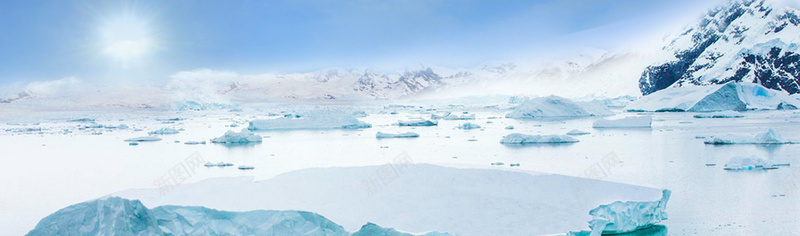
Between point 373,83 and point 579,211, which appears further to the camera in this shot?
point 373,83

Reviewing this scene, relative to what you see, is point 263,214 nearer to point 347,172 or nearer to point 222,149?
point 347,172

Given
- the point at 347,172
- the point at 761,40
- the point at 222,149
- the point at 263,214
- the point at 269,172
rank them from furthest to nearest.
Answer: the point at 761,40 → the point at 222,149 → the point at 269,172 → the point at 347,172 → the point at 263,214

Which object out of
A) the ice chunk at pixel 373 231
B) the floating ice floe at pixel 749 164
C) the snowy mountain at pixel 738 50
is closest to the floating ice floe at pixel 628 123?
the floating ice floe at pixel 749 164

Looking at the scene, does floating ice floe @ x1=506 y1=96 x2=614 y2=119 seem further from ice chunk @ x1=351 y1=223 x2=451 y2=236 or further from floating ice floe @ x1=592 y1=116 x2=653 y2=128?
ice chunk @ x1=351 y1=223 x2=451 y2=236

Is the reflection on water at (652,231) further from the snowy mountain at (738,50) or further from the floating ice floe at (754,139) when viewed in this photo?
the snowy mountain at (738,50)

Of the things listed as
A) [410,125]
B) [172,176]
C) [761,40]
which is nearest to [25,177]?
[172,176]

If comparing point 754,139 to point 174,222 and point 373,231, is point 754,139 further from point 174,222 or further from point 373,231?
point 174,222

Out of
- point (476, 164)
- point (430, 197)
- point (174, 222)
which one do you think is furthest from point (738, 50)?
point (174, 222)
